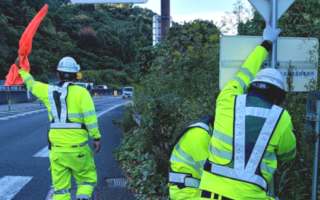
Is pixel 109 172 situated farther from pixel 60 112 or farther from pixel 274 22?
pixel 274 22

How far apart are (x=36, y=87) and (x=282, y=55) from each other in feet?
→ 9.71

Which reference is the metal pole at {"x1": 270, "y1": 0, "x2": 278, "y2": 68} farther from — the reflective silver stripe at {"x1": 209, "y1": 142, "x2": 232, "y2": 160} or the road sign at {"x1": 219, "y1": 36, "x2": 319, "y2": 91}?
the reflective silver stripe at {"x1": 209, "y1": 142, "x2": 232, "y2": 160}

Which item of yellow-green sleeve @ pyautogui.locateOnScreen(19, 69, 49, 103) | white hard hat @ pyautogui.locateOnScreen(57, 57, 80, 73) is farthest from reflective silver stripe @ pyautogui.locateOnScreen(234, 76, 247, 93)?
yellow-green sleeve @ pyautogui.locateOnScreen(19, 69, 49, 103)

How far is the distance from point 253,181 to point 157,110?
3151 mm

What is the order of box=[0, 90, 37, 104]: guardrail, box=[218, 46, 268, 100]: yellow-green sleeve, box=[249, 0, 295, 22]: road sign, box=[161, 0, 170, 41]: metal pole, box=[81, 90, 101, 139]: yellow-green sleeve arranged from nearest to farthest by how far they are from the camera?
box=[218, 46, 268, 100]: yellow-green sleeve, box=[249, 0, 295, 22]: road sign, box=[81, 90, 101, 139]: yellow-green sleeve, box=[161, 0, 170, 41]: metal pole, box=[0, 90, 37, 104]: guardrail

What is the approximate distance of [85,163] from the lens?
13.1 ft

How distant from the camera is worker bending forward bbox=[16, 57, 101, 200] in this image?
3.85 metres

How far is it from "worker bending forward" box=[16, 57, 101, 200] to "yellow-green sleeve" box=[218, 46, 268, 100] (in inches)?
82.6

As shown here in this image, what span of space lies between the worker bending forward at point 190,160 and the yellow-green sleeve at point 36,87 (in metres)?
2.24

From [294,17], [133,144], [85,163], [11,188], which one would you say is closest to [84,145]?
[85,163]

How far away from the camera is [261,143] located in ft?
6.68

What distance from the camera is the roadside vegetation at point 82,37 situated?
61.2m

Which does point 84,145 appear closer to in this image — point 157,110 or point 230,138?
point 157,110

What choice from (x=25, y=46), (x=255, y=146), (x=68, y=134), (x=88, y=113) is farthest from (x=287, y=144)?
(x=25, y=46)
